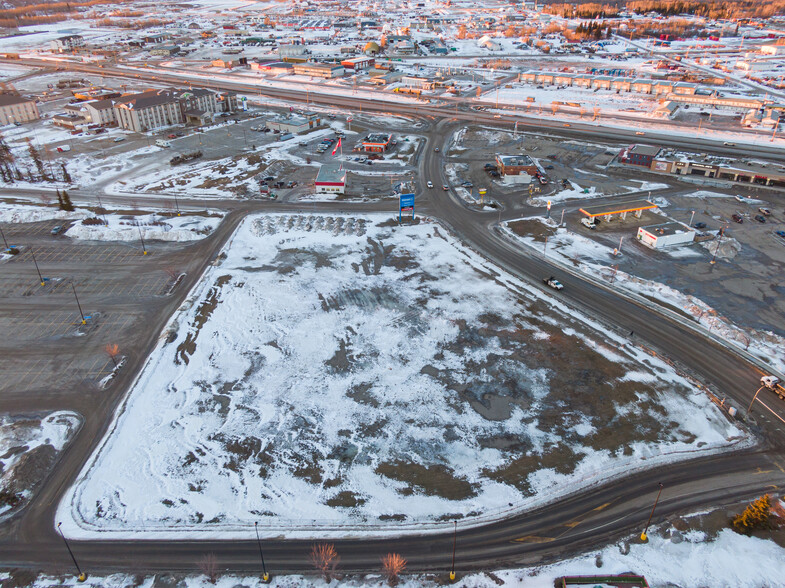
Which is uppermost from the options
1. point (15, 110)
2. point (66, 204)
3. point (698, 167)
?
point (15, 110)

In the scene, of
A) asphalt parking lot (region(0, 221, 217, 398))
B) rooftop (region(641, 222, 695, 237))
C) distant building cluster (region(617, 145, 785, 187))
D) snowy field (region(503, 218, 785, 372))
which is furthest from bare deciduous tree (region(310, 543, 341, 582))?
distant building cluster (region(617, 145, 785, 187))

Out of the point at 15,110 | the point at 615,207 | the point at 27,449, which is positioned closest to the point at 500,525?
the point at 27,449

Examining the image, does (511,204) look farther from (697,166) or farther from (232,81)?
(232,81)

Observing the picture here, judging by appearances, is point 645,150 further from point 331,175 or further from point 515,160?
point 331,175

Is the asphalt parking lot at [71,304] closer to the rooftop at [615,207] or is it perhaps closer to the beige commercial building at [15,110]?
the rooftop at [615,207]

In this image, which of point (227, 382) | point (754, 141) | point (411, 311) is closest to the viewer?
point (227, 382)

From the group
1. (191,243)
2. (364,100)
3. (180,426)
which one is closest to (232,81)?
(364,100)

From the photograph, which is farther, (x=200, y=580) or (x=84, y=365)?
(x=84, y=365)
